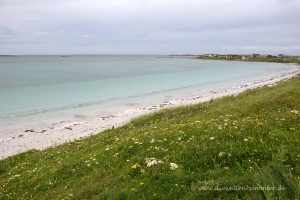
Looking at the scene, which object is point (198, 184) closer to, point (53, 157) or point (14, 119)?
point (53, 157)

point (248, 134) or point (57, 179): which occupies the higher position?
point (248, 134)

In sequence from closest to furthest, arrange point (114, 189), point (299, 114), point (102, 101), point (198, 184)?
1. point (198, 184)
2. point (114, 189)
3. point (299, 114)
4. point (102, 101)

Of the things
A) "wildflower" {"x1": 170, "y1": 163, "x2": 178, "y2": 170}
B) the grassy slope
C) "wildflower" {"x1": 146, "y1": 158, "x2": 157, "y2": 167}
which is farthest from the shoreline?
"wildflower" {"x1": 170, "y1": 163, "x2": 178, "y2": 170}

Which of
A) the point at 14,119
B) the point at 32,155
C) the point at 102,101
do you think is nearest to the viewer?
the point at 32,155

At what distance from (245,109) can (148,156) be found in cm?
914

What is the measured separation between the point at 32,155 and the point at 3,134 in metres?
11.7

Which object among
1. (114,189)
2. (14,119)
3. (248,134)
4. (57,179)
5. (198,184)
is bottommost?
(14,119)

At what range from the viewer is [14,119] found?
122 ft

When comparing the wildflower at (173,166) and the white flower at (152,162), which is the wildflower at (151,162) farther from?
the wildflower at (173,166)

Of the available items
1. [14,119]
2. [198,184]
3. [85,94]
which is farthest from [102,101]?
[198,184]

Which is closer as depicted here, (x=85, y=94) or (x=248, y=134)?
(x=248, y=134)

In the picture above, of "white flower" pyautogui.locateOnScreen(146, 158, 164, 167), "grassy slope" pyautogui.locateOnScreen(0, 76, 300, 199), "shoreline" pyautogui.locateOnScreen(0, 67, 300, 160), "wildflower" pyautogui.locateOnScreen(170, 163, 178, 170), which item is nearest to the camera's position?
"grassy slope" pyautogui.locateOnScreen(0, 76, 300, 199)

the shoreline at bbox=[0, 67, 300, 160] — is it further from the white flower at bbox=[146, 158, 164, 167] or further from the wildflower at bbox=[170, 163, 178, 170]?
the wildflower at bbox=[170, 163, 178, 170]

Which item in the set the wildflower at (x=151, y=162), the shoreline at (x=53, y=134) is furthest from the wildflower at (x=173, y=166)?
the shoreline at (x=53, y=134)
